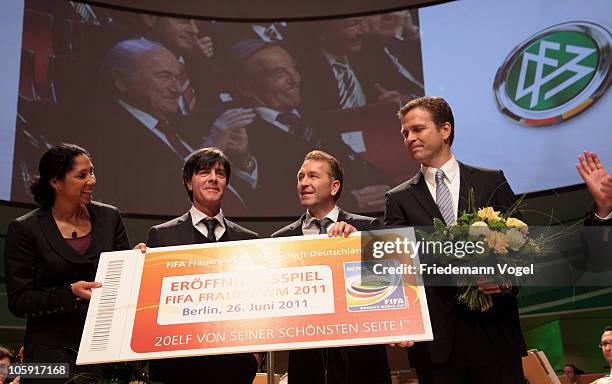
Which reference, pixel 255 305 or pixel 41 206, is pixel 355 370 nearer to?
pixel 255 305

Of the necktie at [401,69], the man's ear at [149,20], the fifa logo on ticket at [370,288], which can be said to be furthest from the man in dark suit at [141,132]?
the fifa logo on ticket at [370,288]

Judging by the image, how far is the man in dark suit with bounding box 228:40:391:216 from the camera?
8.18m

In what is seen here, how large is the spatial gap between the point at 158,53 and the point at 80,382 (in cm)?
659

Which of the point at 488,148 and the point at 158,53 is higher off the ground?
the point at 158,53

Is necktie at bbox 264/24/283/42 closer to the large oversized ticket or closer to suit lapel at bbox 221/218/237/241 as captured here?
suit lapel at bbox 221/218/237/241

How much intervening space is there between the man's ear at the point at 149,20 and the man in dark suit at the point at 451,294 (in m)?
6.53

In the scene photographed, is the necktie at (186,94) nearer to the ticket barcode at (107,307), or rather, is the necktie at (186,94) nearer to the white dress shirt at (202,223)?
the white dress shirt at (202,223)

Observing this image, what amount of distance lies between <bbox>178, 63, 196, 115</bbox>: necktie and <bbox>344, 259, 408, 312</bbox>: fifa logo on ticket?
6221 mm

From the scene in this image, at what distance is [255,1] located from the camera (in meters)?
9.25

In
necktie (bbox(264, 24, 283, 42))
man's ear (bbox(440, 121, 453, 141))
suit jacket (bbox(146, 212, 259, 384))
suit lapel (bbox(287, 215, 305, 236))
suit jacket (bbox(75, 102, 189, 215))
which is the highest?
necktie (bbox(264, 24, 283, 42))

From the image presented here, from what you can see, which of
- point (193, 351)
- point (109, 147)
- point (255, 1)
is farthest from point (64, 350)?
point (255, 1)

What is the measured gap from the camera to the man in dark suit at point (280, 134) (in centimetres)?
818

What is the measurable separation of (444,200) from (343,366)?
0.88 m

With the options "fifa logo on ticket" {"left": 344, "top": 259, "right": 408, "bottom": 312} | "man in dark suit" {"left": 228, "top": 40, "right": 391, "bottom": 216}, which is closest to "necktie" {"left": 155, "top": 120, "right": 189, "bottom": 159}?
"man in dark suit" {"left": 228, "top": 40, "right": 391, "bottom": 216}
